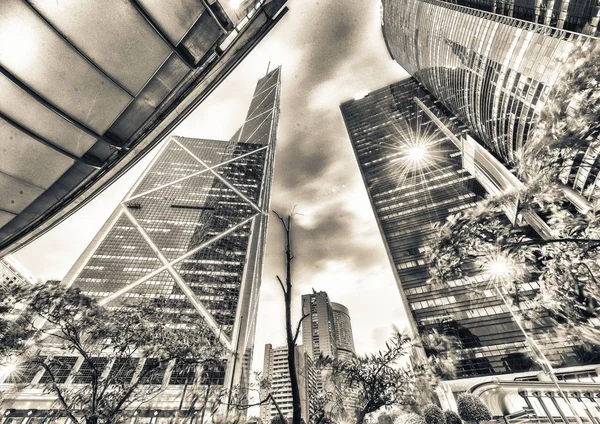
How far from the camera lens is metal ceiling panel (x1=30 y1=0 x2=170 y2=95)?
257 cm

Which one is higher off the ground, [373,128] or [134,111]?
[373,128]

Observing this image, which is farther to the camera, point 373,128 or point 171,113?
point 373,128

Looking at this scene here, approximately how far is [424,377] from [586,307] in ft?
24.5

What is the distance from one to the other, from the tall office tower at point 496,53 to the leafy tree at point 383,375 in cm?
2459

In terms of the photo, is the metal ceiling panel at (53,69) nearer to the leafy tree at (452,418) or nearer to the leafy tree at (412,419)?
the leafy tree at (412,419)

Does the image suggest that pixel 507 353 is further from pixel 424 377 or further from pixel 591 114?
pixel 591 114

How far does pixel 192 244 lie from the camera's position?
202ft

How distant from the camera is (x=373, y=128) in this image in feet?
278

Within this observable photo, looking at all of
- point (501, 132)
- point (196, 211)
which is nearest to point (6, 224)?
point (501, 132)

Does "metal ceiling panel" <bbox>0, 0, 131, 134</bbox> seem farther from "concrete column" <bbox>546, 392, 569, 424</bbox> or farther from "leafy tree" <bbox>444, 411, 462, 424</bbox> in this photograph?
"leafy tree" <bbox>444, 411, 462, 424</bbox>

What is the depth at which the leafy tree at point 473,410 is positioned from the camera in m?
11.1

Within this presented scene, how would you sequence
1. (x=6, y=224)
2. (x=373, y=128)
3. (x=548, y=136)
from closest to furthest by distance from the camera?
1. (x=548, y=136)
2. (x=6, y=224)
3. (x=373, y=128)

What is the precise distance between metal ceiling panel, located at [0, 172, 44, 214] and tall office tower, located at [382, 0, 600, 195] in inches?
1245

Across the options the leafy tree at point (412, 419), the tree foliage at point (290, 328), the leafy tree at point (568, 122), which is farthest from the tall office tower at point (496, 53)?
the tree foliage at point (290, 328)
